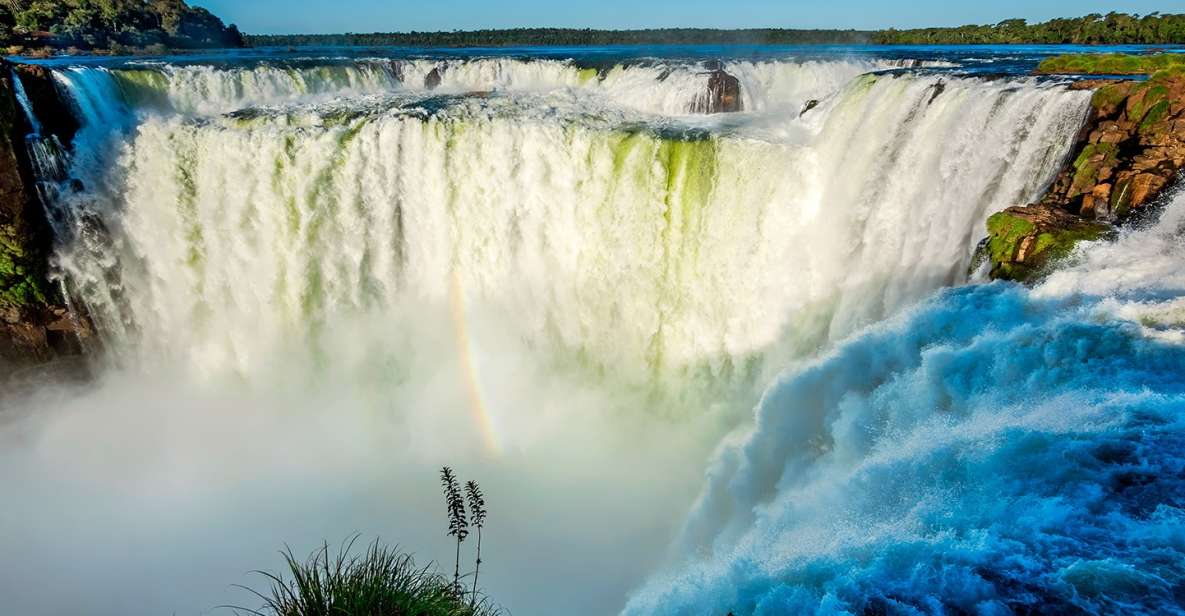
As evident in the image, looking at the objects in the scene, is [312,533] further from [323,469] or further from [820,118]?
[820,118]

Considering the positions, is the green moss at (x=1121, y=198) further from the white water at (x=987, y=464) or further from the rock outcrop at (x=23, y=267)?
the rock outcrop at (x=23, y=267)

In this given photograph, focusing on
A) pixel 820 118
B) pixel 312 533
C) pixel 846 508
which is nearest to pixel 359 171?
pixel 312 533

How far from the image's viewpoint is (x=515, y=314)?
12.6 meters

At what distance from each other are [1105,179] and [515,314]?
8972 mm

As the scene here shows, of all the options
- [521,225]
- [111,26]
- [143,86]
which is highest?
[111,26]

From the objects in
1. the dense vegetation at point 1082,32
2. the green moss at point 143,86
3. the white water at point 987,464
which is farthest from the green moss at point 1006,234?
the dense vegetation at point 1082,32

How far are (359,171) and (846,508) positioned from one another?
10491mm

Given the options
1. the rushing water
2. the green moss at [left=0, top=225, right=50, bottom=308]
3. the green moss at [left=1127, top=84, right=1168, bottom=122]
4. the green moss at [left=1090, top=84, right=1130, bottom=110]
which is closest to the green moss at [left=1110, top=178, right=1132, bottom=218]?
the rushing water

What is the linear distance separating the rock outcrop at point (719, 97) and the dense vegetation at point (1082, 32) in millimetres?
17881

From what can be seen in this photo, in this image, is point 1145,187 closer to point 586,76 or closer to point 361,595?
point 361,595

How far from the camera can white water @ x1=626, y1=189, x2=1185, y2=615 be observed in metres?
3.44

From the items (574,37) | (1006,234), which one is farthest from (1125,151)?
(574,37)

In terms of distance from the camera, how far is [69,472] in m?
12.0

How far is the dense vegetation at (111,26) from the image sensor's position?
1555 inches
